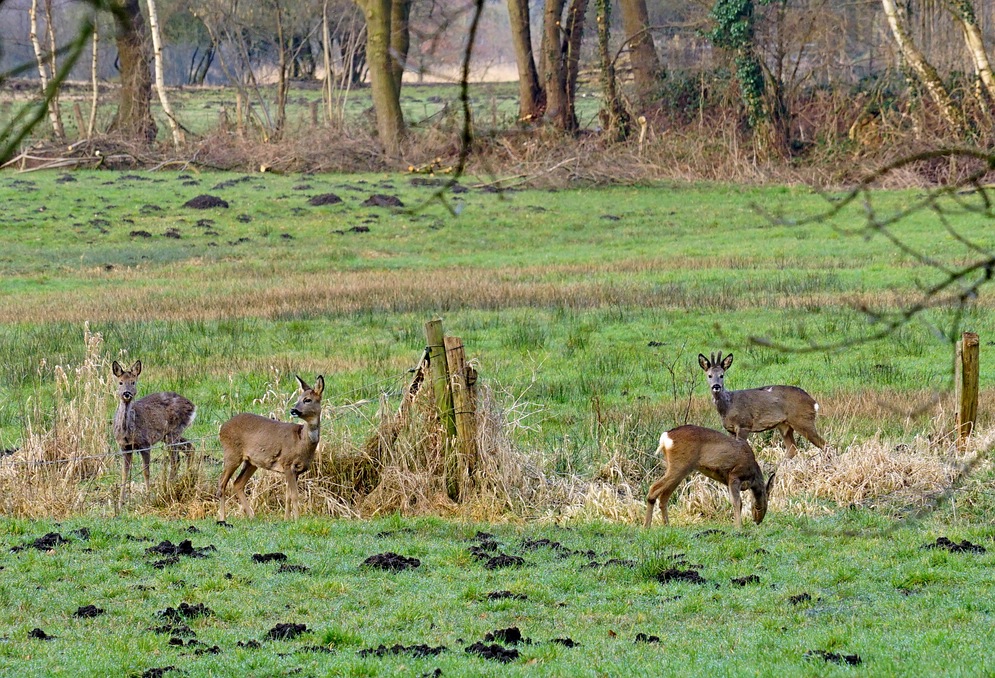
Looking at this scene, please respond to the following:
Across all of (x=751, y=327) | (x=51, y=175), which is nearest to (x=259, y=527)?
(x=751, y=327)

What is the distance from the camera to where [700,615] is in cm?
829

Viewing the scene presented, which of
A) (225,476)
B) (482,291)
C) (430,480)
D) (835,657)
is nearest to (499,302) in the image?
(482,291)

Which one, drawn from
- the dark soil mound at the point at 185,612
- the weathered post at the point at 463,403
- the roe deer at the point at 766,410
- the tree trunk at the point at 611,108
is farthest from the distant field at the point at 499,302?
the tree trunk at the point at 611,108

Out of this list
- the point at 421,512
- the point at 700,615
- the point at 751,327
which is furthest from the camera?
the point at 751,327

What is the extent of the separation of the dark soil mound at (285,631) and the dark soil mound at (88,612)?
124 cm

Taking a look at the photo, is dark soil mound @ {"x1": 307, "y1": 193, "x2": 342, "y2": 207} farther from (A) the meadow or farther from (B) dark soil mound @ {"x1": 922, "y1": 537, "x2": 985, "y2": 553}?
(B) dark soil mound @ {"x1": 922, "y1": 537, "x2": 985, "y2": 553}

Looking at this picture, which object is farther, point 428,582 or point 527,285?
point 527,285

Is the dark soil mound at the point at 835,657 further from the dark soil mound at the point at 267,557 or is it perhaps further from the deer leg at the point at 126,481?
the deer leg at the point at 126,481

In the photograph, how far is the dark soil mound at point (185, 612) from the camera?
8211mm

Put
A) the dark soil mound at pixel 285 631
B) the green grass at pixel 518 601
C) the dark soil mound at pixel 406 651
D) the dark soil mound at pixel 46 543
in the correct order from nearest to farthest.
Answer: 1. the green grass at pixel 518 601
2. the dark soil mound at pixel 406 651
3. the dark soil mound at pixel 285 631
4. the dark soil mound at pixel 46 543

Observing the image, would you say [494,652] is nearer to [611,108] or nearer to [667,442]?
[667,442]

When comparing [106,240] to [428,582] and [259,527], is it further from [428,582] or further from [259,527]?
[428,582]

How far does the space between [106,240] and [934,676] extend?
30.0 meters

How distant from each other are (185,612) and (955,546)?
5501mm
